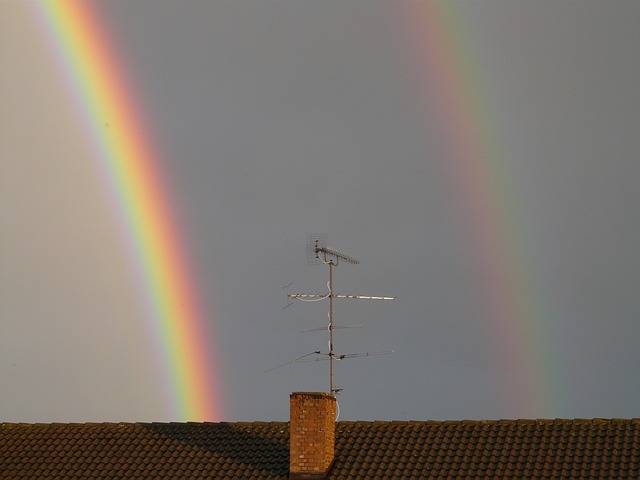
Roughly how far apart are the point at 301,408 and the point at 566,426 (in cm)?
531

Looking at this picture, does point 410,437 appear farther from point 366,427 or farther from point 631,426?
point 631,426

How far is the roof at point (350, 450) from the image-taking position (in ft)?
73.5

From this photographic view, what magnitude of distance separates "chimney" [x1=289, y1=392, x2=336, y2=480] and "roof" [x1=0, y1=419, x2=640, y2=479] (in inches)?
20.8

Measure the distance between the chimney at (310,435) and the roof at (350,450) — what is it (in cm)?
53

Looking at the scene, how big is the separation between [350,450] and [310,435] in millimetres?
1267

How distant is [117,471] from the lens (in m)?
24.2

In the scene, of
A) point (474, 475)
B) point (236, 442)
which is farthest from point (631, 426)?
point (236, 442)

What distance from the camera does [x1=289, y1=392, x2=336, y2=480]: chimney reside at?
2297cm

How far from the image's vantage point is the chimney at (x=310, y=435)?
2297 cm

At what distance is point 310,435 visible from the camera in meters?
23.2

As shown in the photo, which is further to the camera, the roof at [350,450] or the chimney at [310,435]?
the chimney at [310,435]

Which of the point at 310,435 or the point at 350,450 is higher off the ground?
the point at 310,435

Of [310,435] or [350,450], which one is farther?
[350,450]

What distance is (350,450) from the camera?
78.9ft
